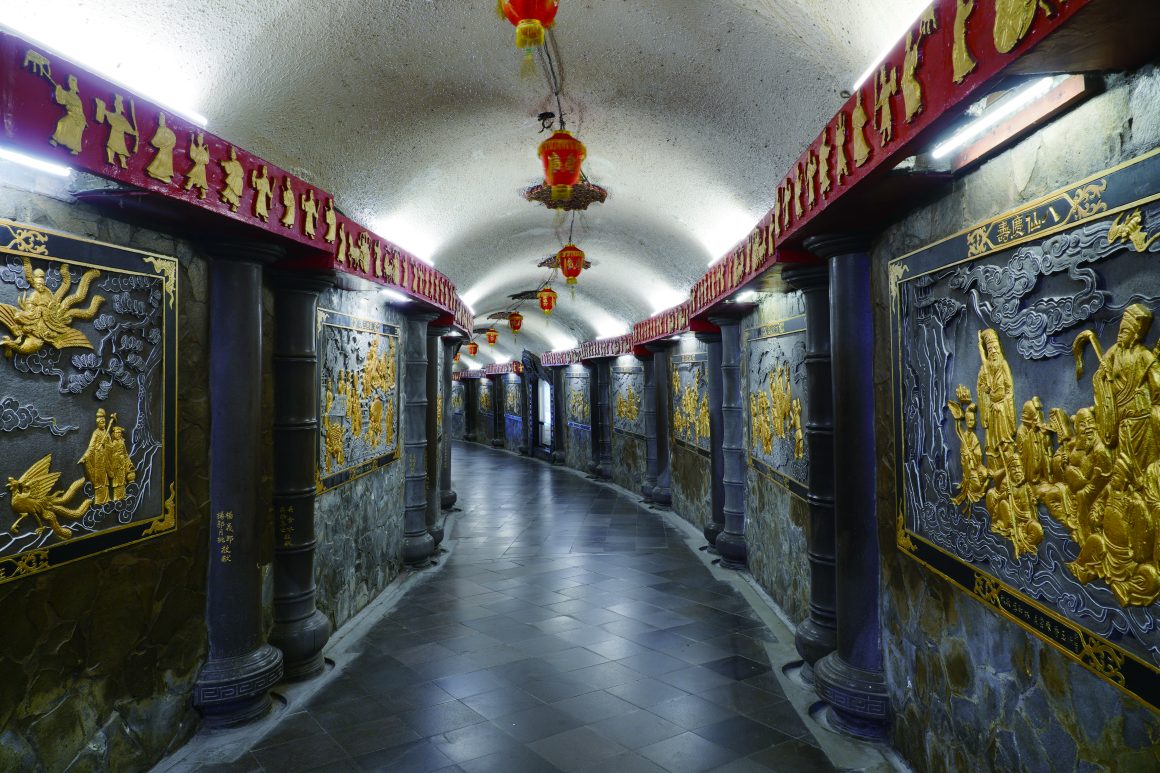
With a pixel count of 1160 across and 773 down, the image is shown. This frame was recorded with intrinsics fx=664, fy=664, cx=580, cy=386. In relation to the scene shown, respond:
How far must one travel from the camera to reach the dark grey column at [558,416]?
19666mm

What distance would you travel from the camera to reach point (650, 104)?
17.8 ft

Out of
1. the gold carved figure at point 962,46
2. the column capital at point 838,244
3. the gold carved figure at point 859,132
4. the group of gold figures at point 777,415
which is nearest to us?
the gold carved figure at point 962,46

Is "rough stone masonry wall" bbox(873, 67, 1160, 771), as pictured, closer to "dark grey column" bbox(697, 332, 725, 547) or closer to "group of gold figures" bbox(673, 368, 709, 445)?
"dark grey column" bbox(697, 332, 725, 547)

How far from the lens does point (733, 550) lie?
7.96 m

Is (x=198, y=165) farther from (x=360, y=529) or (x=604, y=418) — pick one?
(x=604, y=418)

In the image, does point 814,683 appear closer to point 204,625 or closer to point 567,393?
point 204,625

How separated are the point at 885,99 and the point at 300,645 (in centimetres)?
499

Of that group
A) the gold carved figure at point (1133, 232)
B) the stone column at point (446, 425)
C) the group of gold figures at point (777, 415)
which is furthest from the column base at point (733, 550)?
the gold carved figure at point (1133, 232)

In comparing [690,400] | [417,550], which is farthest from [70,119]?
[690,400]

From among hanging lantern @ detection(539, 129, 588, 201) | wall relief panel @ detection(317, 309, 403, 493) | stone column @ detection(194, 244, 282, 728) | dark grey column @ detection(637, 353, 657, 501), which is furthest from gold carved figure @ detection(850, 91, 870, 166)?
dark grey column @ detection(637, 353, 657, 501)

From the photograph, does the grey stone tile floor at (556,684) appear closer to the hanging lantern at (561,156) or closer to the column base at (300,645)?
the column base at (300,645)

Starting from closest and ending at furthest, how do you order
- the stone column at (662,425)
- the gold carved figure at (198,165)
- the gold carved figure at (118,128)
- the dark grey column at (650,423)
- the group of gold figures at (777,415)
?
the gold carved figure at (118,128), the gold carved figure at (198,165), the group of gold figures at (777,415), the stone column at (662,425), the dark grey column at (650,423)

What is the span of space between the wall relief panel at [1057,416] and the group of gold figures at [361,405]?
4549 millimetres

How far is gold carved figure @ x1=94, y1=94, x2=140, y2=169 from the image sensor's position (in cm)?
278
